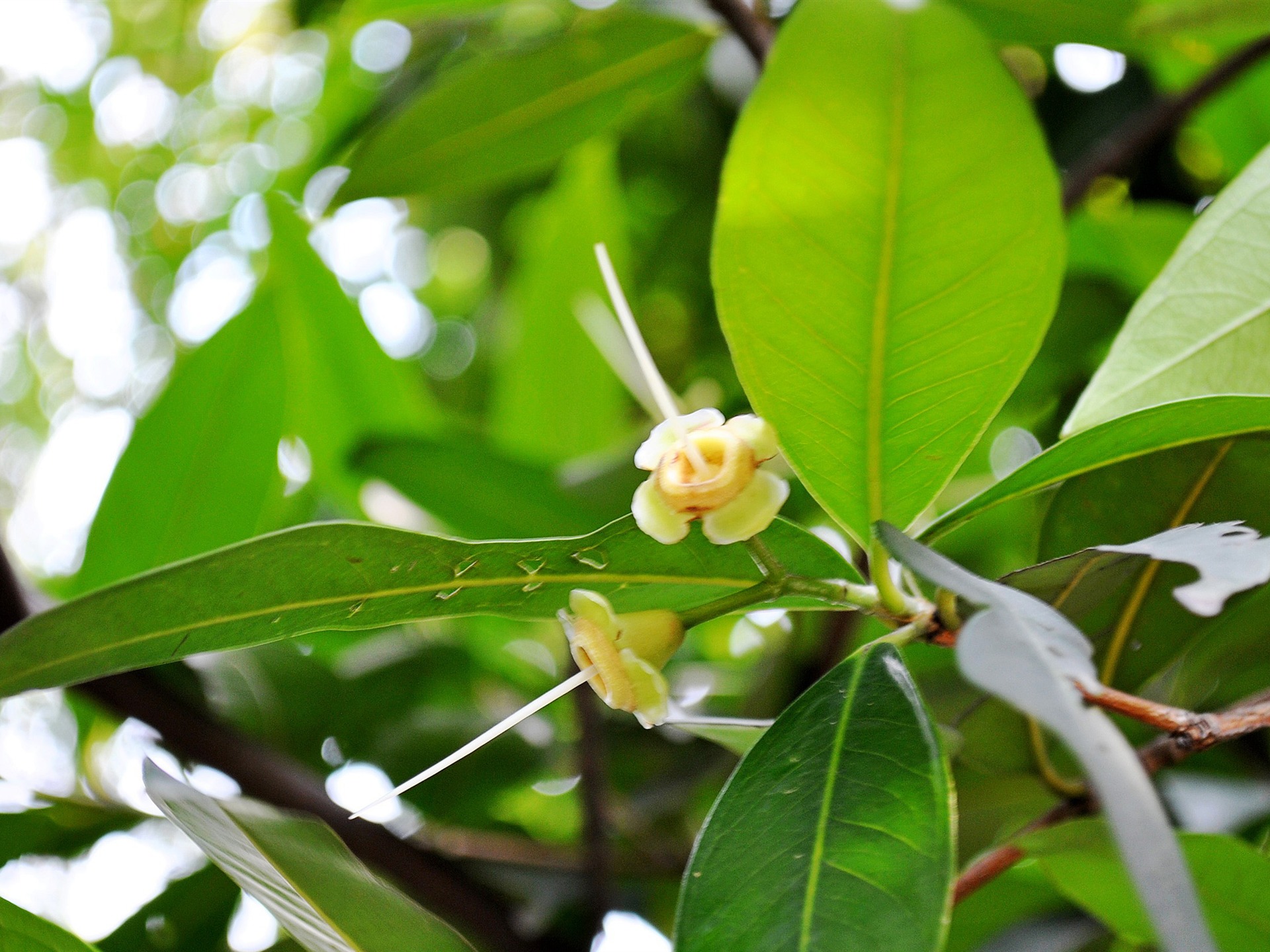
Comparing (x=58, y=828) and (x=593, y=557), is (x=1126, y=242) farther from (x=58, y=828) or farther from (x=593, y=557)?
(x=58, y=828)

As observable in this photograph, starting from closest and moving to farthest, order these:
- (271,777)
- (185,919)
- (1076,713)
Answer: (1076,713) < (271,777) < (185,919)

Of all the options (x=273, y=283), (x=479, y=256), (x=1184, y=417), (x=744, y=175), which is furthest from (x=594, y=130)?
(x=479, y=256)

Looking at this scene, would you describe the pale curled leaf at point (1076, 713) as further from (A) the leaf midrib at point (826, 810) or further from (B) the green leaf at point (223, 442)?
(B) the green leaf at point (223, 442)

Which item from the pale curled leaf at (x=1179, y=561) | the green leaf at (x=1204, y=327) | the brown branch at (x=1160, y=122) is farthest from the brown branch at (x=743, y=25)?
the pale curled leaf at (x=1179, y=561)

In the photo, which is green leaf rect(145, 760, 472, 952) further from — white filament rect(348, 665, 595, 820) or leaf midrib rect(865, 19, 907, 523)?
leaf midrib rect(865, 19, 907, 523)

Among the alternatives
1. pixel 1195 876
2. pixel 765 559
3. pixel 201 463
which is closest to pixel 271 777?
pixel 201 463

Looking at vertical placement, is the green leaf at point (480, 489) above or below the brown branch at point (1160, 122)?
below

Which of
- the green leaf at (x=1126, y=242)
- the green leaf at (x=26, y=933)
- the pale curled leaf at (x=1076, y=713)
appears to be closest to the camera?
the pale curled leaf at (x=1076, y=713)
